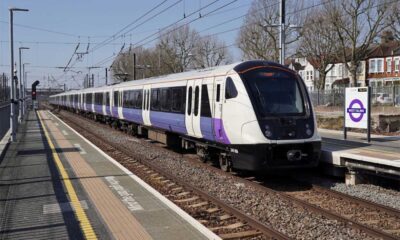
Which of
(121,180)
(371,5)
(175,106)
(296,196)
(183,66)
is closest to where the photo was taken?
(296,196)

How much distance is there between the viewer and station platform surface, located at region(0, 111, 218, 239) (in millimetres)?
7141

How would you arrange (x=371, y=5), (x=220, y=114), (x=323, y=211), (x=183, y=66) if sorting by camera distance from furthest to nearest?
1. (x=183, y=66)
2. (x=371, y=5)
3. (x=220, y=114)
4. (x=323, y=211)

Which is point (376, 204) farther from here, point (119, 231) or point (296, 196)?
point (119, 231)

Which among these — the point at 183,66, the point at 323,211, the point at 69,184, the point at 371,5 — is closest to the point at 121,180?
the point at 69,184

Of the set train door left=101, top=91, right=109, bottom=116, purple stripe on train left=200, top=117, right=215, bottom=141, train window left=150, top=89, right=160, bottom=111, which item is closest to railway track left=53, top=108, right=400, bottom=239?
purple stripe on train left=200, top=117, right=215, bottom=141

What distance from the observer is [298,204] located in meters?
9.27

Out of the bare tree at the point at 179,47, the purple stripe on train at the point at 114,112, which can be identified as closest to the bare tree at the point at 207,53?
the bare tree at the point at 179,47

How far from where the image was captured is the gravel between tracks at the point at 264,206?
7.39 m

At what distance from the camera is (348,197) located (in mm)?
9727

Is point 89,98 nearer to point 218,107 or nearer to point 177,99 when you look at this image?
point 177,99

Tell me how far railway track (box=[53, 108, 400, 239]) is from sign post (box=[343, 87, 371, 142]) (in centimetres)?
554

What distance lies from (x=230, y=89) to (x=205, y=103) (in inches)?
65.0

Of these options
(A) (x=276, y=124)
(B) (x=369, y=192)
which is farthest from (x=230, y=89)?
(B) (x=369, y=192)

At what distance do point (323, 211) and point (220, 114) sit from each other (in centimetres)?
458
